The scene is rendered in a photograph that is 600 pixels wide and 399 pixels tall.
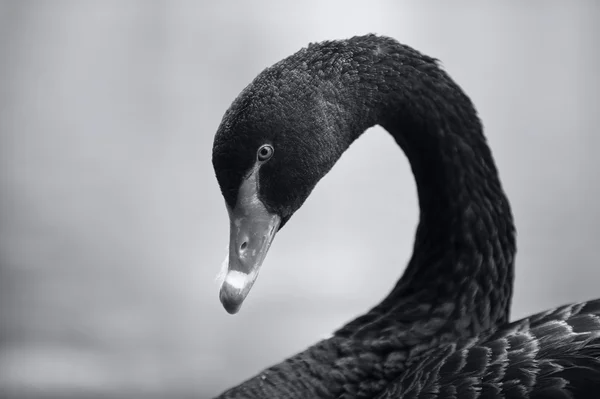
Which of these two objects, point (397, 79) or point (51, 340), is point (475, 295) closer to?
point (397, 79)

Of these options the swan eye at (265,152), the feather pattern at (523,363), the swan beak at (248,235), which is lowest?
the feather pattern at (523,363)

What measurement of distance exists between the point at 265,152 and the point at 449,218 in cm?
42

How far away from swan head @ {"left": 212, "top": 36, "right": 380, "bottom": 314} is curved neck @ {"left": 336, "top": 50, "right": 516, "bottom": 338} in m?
0.16

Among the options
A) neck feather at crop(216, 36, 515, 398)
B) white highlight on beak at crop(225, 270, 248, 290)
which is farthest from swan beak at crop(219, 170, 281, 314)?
neck feather at crop(216, 36, 515, 398)

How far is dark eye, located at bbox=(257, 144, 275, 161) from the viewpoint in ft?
4.45

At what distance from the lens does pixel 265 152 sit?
1.36 metres

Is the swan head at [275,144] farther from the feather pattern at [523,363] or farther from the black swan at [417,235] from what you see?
the feather pattern at [523,363]

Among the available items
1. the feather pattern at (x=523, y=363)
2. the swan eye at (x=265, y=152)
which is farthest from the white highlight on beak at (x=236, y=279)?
the feather pattern at (x=523, y=363)

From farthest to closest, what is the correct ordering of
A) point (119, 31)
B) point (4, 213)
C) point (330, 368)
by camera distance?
1. point (119, 31)
2. point (4, 213)
3. point (330, 368)

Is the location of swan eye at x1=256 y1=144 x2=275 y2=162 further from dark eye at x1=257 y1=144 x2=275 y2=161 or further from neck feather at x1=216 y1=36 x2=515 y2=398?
neck feather at x1=216 y1=36 x2=515 y2=398

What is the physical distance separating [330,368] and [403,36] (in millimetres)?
3743

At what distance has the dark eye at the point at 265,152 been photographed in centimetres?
136

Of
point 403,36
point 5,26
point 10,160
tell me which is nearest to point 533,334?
point 403,36

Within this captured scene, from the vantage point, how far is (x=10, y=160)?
512cm
